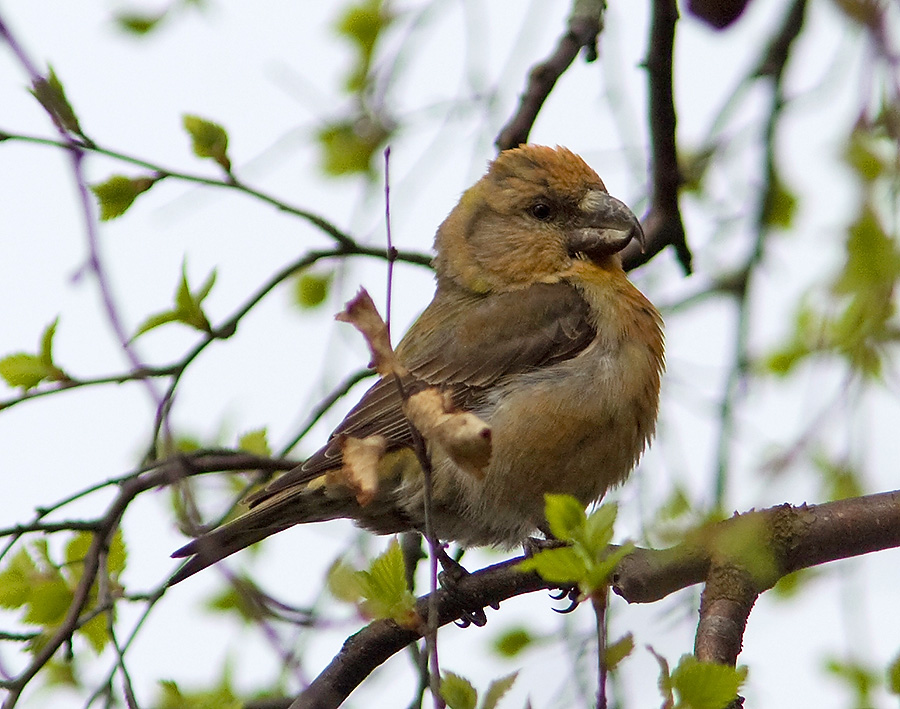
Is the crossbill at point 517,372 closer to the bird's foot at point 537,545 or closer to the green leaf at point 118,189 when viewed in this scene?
the bird's foot at point 537,545

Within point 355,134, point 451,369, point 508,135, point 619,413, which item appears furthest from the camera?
point 355,134

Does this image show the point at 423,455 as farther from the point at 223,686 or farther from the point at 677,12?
the point at 677,12

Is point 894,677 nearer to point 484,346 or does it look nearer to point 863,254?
point 863,254

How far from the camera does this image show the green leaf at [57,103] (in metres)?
3.61

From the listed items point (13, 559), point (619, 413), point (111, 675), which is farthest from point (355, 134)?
point (111, 675)

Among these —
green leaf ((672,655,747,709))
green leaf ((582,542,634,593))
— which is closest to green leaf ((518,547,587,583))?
green leaf ((582,542,634,593))

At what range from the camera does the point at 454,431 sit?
7.34 feet

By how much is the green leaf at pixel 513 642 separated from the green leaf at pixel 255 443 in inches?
48.6

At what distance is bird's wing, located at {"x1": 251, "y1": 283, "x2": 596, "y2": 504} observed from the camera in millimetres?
4711

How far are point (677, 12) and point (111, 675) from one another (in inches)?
124

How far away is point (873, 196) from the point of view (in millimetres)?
3783

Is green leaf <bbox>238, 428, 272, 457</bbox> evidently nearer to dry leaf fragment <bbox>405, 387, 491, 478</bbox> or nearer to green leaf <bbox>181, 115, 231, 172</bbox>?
green leaf <bbox>181, 115, 231, 172</bbox>

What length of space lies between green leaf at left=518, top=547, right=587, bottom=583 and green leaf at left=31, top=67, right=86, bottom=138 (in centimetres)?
213

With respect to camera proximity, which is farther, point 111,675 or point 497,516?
point 497,516
